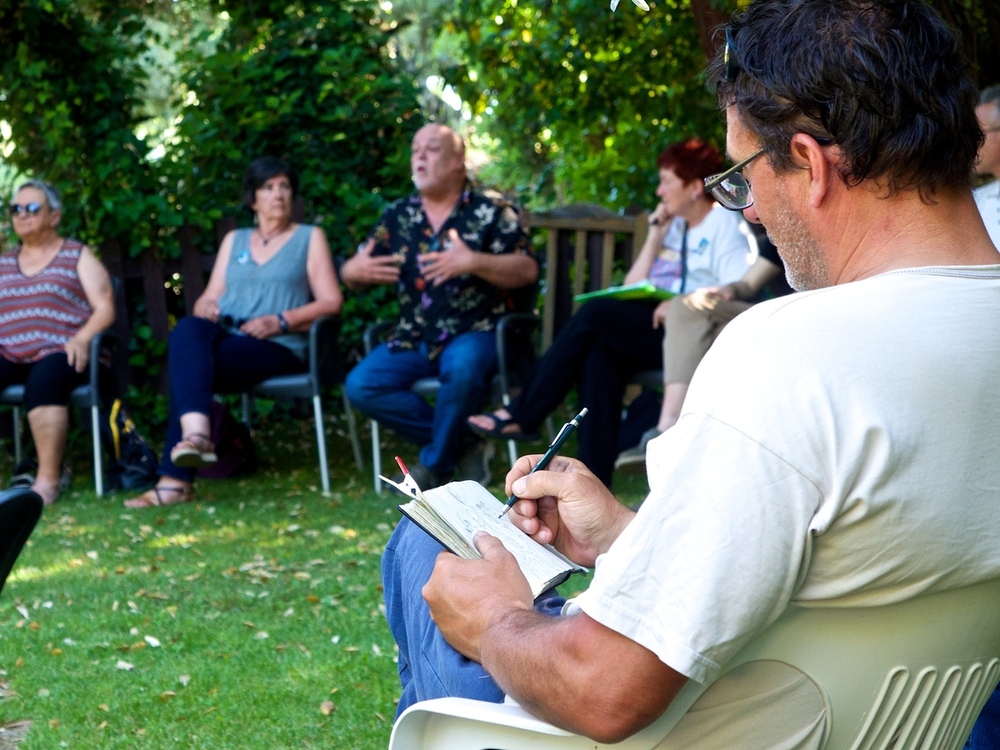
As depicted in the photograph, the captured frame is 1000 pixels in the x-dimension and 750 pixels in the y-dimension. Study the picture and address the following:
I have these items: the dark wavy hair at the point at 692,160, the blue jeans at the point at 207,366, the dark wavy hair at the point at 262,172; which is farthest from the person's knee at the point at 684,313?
the dark wavy hair at the point at 262,172

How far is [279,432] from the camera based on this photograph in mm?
7840

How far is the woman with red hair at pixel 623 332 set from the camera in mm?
5172

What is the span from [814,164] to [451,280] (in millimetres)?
4540

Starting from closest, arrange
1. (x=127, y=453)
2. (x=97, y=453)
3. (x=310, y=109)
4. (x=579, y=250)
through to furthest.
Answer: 1. (x=97, y=453)
2. (x=127, y=453)
3. (x=579, y=250)
4. (x=310, y=109)

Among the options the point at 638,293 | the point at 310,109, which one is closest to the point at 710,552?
the point at 638,293

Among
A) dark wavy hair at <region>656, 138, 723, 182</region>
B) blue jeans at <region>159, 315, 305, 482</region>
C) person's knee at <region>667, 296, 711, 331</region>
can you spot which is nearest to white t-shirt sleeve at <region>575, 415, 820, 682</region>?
person's knee at <region>667, 296, 711, 331</region>

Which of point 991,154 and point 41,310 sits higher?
point 991,154

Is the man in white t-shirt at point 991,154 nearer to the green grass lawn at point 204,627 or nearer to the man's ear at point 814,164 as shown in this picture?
the green grass lawn at point 204,627

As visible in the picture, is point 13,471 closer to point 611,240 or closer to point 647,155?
point 611,240

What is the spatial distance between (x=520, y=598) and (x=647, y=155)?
6.76 meters

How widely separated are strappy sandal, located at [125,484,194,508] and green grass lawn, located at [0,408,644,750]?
10 centimetres

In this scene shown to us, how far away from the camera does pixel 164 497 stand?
19.0 ft

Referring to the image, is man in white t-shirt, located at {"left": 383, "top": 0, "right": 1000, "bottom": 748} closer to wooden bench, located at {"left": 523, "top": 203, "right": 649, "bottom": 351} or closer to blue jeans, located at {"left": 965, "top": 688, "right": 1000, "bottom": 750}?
blue jeans, located at {"left": 965, "top": 688, "right": 1000, "bottom": 750}

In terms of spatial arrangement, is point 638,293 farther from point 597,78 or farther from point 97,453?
point 97,453
